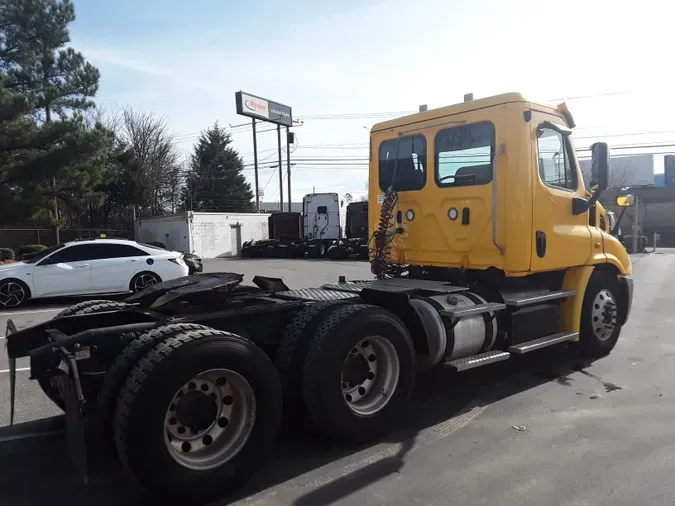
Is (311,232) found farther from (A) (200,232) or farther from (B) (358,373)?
(B) (358,373)

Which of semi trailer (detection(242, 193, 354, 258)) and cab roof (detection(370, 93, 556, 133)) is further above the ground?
cab roof (detection(370, 93, 556, 133))

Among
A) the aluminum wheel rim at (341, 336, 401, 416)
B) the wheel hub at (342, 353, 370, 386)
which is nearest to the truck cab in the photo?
Answer: the aluminum wheel rim at (341, 336, 401, 416)

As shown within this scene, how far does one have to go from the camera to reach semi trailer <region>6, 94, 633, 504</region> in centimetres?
329

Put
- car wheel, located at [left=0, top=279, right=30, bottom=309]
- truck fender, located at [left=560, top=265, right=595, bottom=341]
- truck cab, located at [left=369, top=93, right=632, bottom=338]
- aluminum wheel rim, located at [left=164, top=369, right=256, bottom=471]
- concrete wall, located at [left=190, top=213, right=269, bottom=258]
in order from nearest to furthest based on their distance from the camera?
aluminum wheel rim, located at [left=164, top=369, right=256, bottom=471]
truck cab, located at [left=369, top=93, right=632, bottom=338]
truck fender, located at [left=560, top=265, right=595, bottom=341]
car wheel, located at [left=0, top=279, right=30, bottom=309]
concrete wall, located at [left=190, top=213, right=269, bottom=258]

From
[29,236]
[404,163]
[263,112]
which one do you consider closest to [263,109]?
[263,112]

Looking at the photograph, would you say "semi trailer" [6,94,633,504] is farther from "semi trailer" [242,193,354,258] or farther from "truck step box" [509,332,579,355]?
"semi trailer" [242,193,354,258]

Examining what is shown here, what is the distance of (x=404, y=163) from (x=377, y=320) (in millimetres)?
2726

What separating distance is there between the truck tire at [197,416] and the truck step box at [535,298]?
2.89 m

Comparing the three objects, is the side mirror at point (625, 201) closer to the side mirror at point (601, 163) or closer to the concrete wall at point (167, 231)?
the side mirror at point (601, 163)

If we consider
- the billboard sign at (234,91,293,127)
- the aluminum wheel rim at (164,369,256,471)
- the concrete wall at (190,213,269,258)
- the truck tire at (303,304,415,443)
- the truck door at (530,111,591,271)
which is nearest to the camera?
the aluminum wheel rim at (164,369,256,471)

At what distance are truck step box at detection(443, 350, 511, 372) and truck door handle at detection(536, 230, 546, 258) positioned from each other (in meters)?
1.11

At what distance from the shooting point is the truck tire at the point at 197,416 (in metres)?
3.10

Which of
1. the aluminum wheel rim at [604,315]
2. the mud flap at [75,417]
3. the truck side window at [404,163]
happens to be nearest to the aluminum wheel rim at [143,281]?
the truck side window at [404,163]

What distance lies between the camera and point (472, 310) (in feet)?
16.9
